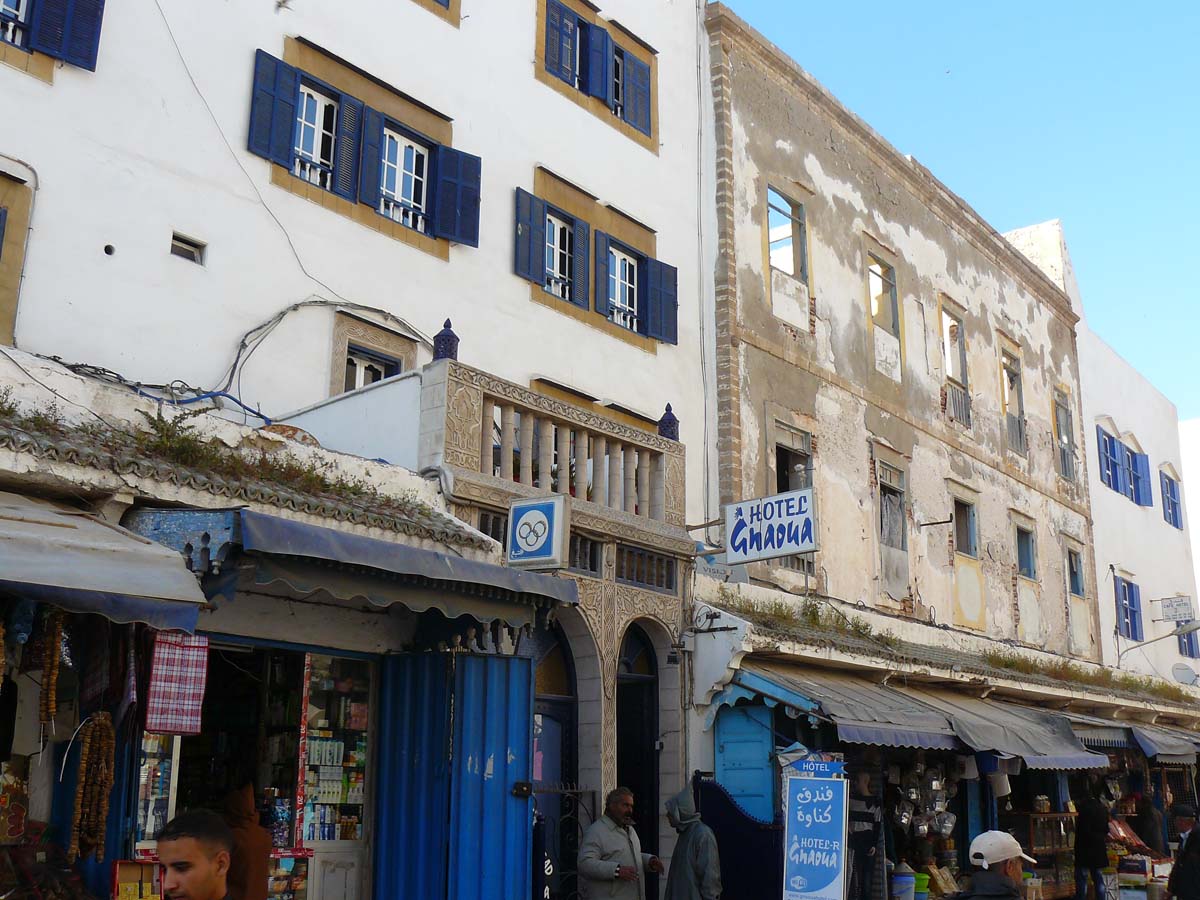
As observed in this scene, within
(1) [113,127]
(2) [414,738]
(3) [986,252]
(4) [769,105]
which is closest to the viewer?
(2) [414,738]

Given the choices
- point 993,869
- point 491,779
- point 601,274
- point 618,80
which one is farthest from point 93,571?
point 618,80

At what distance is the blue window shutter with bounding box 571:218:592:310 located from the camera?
1481 cm

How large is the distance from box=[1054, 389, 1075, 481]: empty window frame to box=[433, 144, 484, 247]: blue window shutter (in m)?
16.3

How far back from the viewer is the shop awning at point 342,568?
290 inches

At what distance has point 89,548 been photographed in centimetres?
658

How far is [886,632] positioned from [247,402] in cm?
887

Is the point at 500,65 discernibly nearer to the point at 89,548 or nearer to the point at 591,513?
the point at 591,513

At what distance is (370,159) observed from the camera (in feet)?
41.2

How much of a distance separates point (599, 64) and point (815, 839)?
9.68 m

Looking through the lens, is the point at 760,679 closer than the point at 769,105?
Yes

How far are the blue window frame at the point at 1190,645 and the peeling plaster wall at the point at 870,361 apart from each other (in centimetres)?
593

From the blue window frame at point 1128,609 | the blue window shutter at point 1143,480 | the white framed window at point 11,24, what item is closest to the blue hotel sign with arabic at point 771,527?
the white framed window at point 11,24

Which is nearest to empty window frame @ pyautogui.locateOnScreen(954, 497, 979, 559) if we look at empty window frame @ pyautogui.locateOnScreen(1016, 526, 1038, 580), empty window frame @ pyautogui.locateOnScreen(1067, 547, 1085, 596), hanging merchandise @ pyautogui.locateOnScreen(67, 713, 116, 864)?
empty window frame @ pyautogui.locateOnScreen(1016, 526, 1038, 580)

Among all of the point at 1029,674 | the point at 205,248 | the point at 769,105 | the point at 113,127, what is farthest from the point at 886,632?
the point at 113,127
